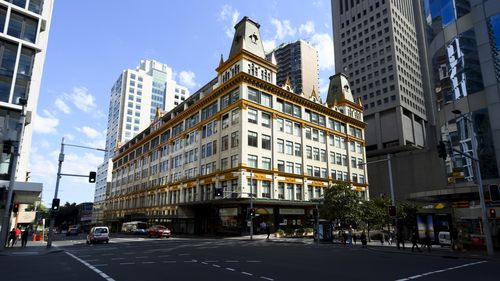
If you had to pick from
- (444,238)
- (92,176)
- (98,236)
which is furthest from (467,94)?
(98,236)

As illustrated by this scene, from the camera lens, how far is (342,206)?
128 feet

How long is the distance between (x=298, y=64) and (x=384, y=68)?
5579 centimetres

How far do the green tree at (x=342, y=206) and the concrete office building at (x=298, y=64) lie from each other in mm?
111545

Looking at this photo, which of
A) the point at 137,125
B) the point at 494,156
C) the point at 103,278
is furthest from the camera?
the point at 137,125

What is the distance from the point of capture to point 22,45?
35312 mm

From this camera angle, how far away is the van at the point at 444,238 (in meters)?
28.7

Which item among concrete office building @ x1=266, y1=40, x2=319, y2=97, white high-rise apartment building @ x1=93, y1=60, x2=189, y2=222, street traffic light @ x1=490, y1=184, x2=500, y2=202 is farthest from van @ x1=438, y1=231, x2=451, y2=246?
white high-rise apartment building @ x1=93, y1=60, x2=189, y2=222

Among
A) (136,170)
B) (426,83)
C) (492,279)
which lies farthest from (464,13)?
(426,83)

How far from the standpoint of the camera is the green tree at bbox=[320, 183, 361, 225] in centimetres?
3853

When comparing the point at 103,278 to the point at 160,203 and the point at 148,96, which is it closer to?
the point at 160,203

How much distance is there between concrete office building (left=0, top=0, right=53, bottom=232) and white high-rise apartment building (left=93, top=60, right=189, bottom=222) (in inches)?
3977

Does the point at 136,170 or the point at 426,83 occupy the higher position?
the point at 426,83

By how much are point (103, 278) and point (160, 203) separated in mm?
61314

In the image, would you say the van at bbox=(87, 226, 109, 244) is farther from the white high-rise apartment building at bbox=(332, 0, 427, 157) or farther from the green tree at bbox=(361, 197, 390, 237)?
the white high-rise apartment building at bbox=(332, 0, 427, 157)
